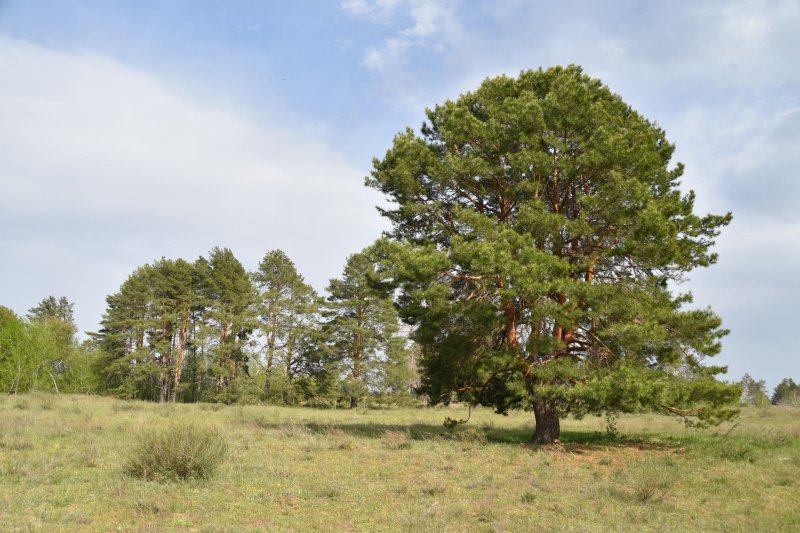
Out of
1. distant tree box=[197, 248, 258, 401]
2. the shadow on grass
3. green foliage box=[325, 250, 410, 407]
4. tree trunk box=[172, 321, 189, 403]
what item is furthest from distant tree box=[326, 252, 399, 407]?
the shadow on grass

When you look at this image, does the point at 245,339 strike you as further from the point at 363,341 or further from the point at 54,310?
the point at 54,310

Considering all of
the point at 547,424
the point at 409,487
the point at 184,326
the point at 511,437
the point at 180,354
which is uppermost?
the point at 184,326

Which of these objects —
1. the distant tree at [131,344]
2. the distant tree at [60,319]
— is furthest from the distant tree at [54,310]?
the distant tree at [131,344]

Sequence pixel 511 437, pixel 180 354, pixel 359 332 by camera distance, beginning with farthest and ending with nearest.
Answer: pixel 180 354 < pixel 359 332 < pixel 511 437

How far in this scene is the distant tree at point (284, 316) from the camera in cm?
4566

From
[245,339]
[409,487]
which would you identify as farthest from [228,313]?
[409,487]

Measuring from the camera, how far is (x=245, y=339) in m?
47.3

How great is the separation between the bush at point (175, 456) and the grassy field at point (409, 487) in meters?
0.31

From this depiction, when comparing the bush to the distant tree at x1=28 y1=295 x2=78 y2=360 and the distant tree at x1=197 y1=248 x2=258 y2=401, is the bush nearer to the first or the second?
the distant tree at x1=197 y1=248 x2=258 y2=401

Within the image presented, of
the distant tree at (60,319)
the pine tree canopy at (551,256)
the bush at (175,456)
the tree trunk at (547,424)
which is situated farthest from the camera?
the distant tree at (60,319)

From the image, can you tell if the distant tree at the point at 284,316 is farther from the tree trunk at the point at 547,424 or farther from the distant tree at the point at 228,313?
the tree trunk at the point at 547,424

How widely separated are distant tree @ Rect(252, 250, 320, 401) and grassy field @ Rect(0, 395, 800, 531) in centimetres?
2978

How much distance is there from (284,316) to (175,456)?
36.9 metres

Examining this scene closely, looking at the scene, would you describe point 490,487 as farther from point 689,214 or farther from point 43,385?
point 43,385
